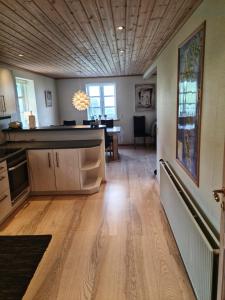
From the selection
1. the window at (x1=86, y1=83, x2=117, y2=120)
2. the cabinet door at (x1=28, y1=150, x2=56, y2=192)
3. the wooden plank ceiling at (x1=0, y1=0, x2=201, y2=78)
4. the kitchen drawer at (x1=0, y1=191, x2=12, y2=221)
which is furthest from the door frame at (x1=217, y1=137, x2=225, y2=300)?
the window at (x1=86, y1=83, x2=117, y2=120)

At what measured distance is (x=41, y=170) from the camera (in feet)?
13.0

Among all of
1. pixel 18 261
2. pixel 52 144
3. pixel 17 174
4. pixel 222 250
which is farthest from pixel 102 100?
pixel 222 250

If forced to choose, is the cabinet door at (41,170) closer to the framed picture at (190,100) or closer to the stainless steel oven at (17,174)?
the stainless steel oven at (17,174)

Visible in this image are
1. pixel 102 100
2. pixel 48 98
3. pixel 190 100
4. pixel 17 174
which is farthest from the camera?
pixel 102 100

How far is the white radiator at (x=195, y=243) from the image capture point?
4.66 feet

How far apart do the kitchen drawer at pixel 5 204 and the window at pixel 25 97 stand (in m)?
2.65

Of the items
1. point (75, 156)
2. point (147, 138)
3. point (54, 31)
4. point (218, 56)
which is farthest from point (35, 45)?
point (147, 138)

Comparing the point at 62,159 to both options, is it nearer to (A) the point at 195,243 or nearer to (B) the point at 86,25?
(B) the point at 86,25

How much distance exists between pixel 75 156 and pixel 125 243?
5.80 feet

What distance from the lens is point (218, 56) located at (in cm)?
153

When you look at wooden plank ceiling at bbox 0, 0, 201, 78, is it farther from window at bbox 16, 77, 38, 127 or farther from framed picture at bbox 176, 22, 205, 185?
window at bbox 16, 77, 38, 127

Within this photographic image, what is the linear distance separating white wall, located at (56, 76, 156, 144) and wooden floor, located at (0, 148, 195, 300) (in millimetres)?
4382

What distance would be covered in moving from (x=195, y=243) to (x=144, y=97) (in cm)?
692

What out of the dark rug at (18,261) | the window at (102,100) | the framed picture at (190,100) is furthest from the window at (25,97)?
the framed picture at (190,100)
